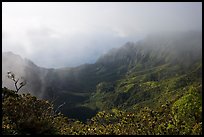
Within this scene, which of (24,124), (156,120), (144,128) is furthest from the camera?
(156,120)

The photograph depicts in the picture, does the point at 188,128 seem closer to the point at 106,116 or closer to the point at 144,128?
the point at 144,128

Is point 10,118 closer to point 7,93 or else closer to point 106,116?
point 7,93

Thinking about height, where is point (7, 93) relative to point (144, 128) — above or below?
above

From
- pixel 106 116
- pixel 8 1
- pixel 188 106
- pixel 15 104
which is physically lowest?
pixel 106 116

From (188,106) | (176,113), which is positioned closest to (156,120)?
(176,113)

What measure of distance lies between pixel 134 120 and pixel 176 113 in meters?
7.53

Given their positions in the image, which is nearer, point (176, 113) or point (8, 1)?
point (8, 1)

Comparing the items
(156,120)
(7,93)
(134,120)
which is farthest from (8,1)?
(134,120)

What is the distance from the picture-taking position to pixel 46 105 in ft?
78.7

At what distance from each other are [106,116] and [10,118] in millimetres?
14763

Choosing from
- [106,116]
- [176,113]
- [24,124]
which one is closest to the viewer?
[24,124]

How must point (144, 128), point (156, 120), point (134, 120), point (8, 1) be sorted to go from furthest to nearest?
1. point (134, 120)
2. point (156, 120)
3. point (144, 128)
4. point (8, 1)

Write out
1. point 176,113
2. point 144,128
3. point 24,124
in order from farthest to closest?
point 144,128
point 176,113
point 24,124

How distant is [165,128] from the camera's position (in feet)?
59.5
